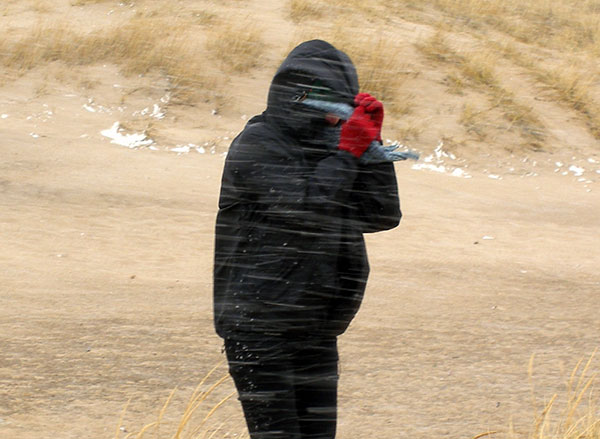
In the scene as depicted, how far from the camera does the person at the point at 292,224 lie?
7.22 feet

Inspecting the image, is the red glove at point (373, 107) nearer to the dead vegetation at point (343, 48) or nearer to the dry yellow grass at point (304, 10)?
the dead vegetation at point (343, 48)

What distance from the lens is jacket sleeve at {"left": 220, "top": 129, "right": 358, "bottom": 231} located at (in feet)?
7.18

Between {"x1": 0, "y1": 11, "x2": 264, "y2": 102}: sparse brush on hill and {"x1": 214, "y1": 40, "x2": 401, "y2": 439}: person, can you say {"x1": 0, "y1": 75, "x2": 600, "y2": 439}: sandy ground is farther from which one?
{"x1": 0, "y1": 11, "x2": 264, "y2": 102}: sparse brush on hill

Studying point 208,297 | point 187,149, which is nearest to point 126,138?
point 187,149

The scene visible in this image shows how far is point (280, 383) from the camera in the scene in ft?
7.57

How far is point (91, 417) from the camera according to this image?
3.95m

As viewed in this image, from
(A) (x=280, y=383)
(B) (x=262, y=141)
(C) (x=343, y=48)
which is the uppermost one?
(B) (x=262, y=141)

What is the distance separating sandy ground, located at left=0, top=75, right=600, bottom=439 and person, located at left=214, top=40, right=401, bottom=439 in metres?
1.67

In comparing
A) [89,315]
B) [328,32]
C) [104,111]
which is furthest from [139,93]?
[89,315]

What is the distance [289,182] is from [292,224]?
0.37 ft

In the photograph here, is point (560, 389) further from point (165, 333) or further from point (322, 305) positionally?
point (322, 305)

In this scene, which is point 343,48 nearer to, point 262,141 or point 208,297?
point 208,297

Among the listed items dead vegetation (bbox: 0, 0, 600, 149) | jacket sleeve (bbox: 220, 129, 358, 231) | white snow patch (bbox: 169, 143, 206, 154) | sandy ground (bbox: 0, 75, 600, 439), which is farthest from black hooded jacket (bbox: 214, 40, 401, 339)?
dead vegetation (bbox: 0, 0, 600, 149)

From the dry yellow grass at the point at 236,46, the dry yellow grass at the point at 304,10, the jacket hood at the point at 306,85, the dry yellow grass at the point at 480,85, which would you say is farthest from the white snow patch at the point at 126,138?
the jacket hood at the point at 306,85
